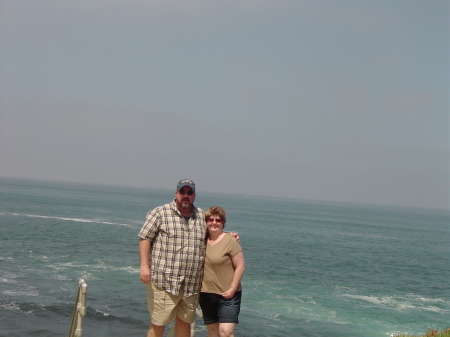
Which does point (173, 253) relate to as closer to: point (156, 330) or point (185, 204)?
point (185, 204)

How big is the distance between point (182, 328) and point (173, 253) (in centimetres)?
101

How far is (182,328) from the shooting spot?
6305 mm

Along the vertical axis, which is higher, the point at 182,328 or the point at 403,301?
the point at 182,328

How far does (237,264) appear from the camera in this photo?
6.03 meters

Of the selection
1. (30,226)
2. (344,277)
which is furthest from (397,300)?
(30,226)

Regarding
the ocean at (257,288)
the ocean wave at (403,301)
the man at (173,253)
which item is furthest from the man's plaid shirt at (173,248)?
the ocean wave at (403,301)

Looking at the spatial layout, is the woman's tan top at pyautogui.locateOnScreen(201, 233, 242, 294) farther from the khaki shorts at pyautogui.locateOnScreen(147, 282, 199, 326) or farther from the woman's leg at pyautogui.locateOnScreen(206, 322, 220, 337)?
the woman's leg at pyautogui.locateOnScreen(206, 322, 220, 337)

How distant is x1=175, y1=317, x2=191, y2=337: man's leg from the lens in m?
6.28

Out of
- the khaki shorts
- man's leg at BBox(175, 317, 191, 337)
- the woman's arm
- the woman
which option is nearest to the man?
the khaki shorts

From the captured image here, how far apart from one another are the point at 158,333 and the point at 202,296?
662 millimetres

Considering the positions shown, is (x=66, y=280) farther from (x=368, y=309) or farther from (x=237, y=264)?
(x=237, y=264)

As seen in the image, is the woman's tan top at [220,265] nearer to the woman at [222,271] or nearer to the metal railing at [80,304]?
the woman at [222,271]

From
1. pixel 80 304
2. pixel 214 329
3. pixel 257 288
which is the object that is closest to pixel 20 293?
pixel 257 288

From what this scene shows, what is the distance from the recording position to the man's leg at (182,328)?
6.28 metres
